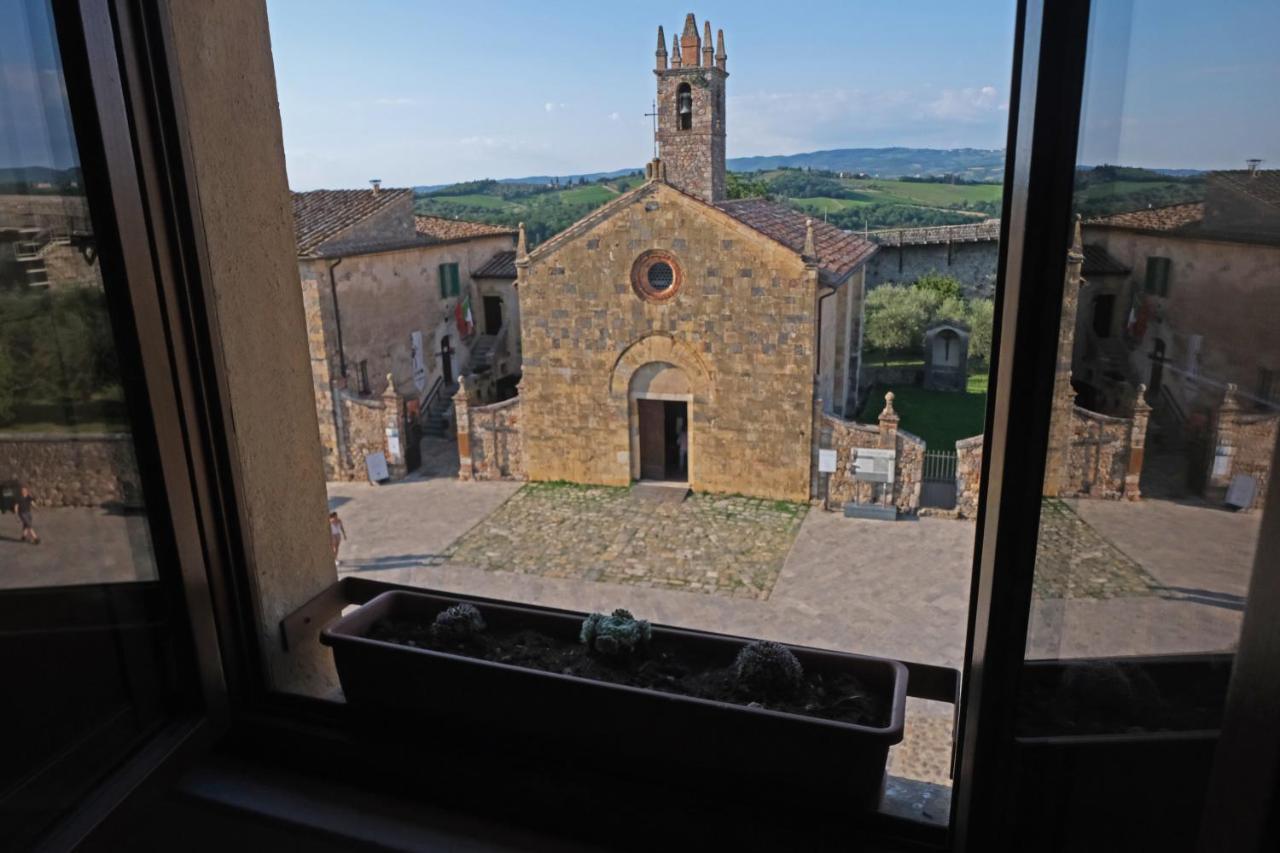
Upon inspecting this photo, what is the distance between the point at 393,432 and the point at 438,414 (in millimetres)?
1888

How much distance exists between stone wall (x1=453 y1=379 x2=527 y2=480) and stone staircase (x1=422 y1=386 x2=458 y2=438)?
4.63ft

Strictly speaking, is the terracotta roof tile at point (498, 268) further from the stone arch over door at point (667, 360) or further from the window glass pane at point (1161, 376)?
the window glass pane at point (1161, 376)

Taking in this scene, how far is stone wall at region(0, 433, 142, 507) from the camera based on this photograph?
93cm

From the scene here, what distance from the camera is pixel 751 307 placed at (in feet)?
26.4

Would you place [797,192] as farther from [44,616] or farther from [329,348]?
[44,616]

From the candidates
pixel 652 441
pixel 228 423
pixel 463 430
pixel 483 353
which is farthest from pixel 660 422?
pixel 228 423

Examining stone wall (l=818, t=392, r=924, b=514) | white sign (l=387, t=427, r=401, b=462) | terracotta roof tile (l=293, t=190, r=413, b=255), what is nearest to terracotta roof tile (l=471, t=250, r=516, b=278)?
terracotta roof tile (l=293, t=190, r=413, b=255)

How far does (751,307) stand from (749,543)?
2.28m

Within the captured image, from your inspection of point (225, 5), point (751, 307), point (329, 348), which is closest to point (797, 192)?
point (751, 307)

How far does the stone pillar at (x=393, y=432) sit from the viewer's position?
8797mm

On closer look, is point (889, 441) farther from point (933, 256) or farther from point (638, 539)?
point (933, 256)

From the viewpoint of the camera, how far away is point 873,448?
7.77 meters

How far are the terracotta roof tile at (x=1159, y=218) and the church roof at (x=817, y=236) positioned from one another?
24.2ft

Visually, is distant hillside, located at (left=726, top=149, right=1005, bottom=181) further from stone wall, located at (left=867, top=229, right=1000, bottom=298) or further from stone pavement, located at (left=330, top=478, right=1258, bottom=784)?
stone wall, located at (left=867, top=229, right=1000, bottom=298)
